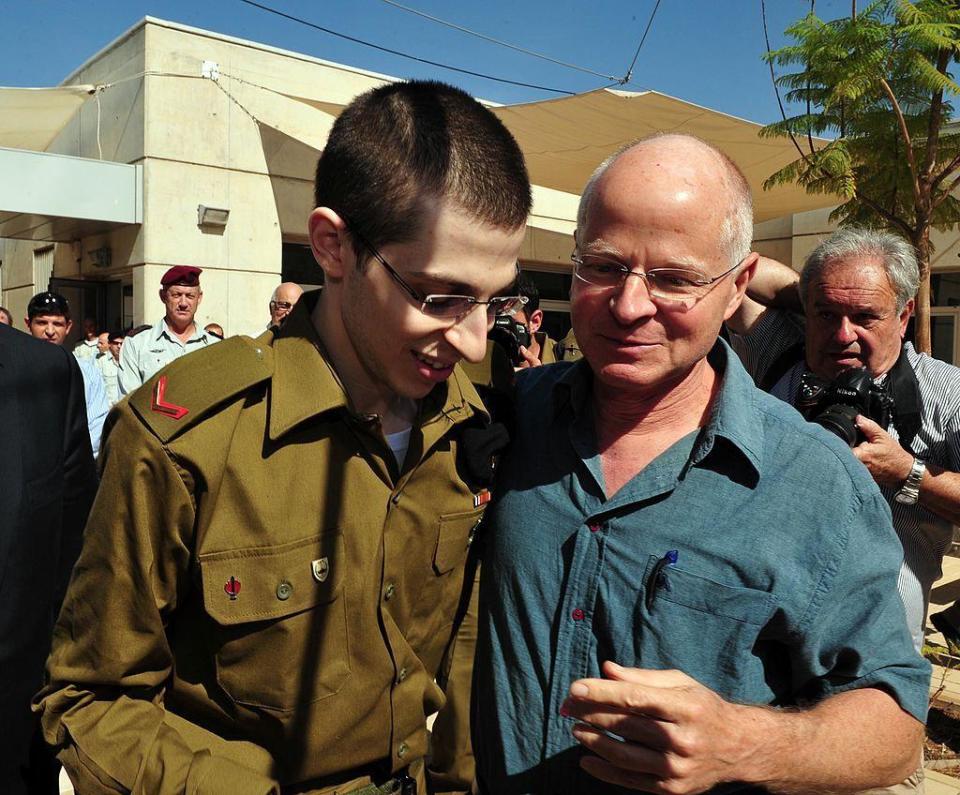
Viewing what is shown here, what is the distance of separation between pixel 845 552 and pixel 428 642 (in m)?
0.77

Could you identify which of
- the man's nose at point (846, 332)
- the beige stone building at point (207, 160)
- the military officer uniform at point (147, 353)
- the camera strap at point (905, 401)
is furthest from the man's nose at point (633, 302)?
the beige stone building at point (207, 160)

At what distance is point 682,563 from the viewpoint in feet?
4.36

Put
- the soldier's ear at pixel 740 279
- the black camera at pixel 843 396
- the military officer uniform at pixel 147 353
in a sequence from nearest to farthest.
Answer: the soldier's ear at pixel 740 279
the black camera at pixel 843 396
the military officer uniform at pixel 147 353

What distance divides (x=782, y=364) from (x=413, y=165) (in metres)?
1.81

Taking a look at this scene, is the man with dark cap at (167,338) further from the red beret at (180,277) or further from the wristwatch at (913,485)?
the wristwatch at (913,485)

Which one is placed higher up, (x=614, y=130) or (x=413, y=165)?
(x=614, y=130)

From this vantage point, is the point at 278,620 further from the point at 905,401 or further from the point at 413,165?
the point at 905,401

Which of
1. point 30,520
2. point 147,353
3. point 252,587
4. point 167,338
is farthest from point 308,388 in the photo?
point 167,338

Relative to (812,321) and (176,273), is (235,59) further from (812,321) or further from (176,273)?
(812,321)

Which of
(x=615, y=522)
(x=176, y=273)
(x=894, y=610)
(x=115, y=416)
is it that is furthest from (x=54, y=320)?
(x=894, y=610)

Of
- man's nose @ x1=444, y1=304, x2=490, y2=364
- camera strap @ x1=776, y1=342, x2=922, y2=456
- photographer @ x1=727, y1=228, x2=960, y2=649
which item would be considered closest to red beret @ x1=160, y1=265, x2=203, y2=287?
photographer @ x1=727, y1=228, x2=960, y2=649

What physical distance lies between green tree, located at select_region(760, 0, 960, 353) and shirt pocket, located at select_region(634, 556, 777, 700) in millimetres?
5013

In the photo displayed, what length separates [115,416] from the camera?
1.30 meters

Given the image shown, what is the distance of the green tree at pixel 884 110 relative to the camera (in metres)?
5.89
